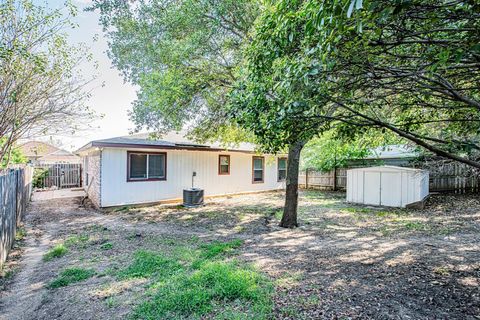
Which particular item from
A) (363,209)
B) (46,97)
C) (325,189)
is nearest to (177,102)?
(46,97)

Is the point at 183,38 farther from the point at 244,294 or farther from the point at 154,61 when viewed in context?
the point at 244,294

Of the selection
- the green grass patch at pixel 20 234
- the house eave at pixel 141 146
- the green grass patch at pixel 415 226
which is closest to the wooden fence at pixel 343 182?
the green grass patch at pixel 415 226

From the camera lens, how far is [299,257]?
504cm

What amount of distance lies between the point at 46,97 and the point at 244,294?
289 inches

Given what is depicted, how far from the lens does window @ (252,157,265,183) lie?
15.4m

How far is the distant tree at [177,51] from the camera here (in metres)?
6.71

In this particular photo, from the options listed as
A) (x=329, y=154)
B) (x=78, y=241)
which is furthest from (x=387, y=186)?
(x=78, y=241)

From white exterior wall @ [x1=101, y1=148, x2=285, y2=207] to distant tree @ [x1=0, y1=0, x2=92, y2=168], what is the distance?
7.06 ft

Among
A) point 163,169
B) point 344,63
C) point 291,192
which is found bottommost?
point 291,192

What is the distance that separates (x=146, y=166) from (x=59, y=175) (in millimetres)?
8679

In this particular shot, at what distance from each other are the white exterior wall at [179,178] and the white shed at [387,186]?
5423 mm

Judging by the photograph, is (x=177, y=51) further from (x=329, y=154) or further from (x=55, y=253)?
(x=329, y=154)

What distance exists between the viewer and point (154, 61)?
7703 millimetres

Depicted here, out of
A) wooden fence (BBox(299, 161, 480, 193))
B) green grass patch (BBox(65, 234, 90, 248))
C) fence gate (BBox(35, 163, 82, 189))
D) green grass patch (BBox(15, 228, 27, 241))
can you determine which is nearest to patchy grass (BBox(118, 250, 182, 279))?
green grass patch (BBox(65, 234, 90, 248))
